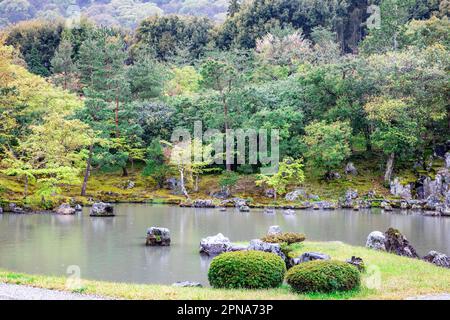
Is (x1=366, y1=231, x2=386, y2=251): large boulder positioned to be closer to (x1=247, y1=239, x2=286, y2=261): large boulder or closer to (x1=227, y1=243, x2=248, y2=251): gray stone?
(x1=247, y1=239, x2=286, y2=261): large boulder

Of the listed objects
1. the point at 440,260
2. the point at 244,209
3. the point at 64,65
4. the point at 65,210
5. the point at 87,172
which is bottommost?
the point at 244,209

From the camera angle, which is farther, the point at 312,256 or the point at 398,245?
the point at 398,245

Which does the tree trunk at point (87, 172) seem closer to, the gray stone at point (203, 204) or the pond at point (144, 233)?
the pond at point (144, 233)

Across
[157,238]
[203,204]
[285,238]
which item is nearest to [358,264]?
[285,238]

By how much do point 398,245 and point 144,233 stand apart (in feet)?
33.5

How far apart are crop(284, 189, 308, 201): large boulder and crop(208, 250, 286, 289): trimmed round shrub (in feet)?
85.6

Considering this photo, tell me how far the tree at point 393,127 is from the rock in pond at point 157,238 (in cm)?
2372

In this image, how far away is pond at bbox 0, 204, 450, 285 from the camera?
47.8 feet

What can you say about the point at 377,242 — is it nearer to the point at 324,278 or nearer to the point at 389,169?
the point at 324,278

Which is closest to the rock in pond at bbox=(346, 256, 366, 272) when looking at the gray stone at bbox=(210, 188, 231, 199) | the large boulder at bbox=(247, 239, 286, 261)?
the large boulder at bbox=(247, 239, 286, 261)

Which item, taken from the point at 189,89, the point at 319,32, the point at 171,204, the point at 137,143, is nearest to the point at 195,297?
the point at 171,204

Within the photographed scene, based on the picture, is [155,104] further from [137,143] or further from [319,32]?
[319,32]

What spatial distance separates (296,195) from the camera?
122ft

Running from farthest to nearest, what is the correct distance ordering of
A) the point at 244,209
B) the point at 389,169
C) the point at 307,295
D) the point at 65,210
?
the point at 389,169 < the point at 244,209 < the point at 65,210 < the point at 307,295
